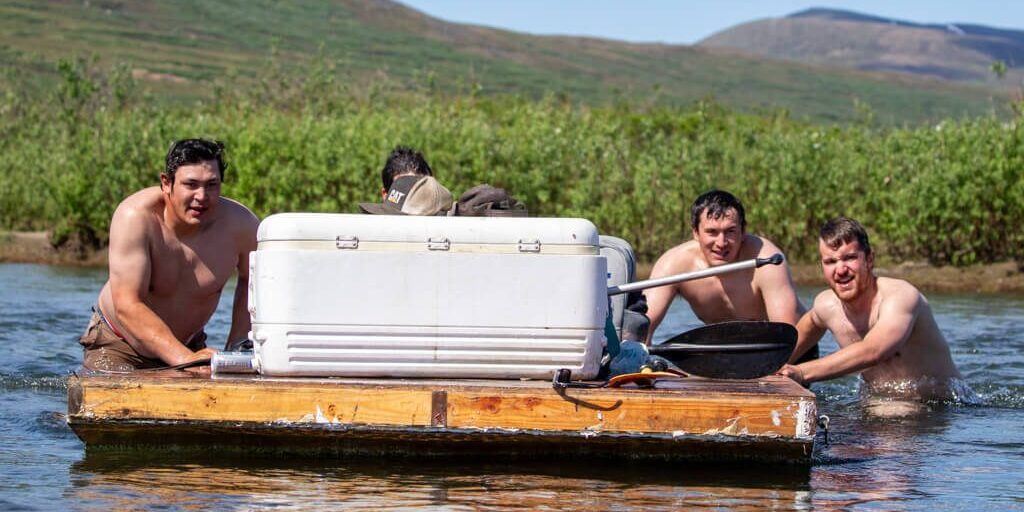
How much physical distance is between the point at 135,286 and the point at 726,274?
331 cm

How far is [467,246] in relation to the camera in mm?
6461

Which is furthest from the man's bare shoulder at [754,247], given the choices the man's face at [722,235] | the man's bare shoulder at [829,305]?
the man's bare shoulder at [829,305]

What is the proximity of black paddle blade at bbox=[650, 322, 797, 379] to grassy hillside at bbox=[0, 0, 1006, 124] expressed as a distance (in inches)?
2922

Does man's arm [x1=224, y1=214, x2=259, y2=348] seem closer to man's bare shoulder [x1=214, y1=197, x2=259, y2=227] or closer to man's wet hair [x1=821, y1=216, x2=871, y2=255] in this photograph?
man's bare shoulder [x1=214, y1=197, x2=259, y2=227]

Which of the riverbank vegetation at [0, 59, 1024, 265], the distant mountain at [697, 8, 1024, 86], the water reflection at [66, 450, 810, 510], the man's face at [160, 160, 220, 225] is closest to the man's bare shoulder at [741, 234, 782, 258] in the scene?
the water reflection at [66, 450, 810, 510]

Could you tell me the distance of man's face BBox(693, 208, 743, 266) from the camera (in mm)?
8859

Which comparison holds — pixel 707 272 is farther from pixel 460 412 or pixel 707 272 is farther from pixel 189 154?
pixel 189 154

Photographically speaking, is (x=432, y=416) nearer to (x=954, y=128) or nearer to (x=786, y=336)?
(x=786, y=336)

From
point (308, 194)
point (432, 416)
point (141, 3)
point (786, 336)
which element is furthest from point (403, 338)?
point (141, 3)

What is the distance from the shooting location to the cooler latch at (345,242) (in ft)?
21.0

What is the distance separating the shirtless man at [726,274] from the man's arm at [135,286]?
8.93ft

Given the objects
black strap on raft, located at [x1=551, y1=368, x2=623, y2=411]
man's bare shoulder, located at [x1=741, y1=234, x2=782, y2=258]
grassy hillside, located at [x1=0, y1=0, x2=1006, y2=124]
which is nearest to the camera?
black strap on raft, located at [x1=551, y1=368, x2=623, y2=411]

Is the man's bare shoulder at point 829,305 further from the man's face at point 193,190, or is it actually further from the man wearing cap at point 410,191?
the man's face at point 193,190

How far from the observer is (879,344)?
28.6ft
